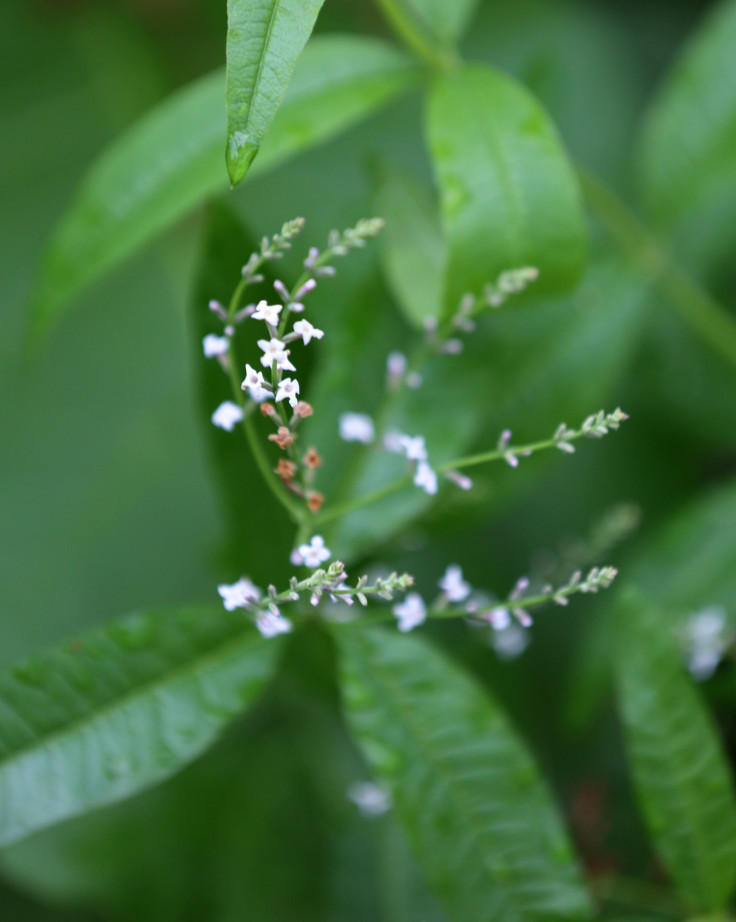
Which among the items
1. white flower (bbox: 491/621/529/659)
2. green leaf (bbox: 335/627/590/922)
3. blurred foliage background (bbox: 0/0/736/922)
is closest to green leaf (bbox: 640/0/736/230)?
blurred foliage background (bbox: 0/0/736/922)

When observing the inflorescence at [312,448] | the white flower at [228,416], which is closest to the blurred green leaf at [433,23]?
the inflorescence at [312,448]

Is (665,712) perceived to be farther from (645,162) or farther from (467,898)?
(645,162)

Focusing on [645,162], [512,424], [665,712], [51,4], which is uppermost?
[51,4]

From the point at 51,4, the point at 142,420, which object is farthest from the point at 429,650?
the point at 51,4

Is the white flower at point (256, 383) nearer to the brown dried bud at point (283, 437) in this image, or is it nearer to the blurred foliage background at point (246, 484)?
the brown dried bud at point (283, 437)

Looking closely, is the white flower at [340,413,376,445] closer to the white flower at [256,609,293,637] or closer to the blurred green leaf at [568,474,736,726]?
the white flower at [256,609,293,637]

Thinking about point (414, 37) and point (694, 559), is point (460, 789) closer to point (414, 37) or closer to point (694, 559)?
point (694, 559)
